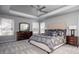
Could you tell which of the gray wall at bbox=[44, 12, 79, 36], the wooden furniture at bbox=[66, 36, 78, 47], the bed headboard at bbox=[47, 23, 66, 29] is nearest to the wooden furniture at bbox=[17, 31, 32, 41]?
the bed headboard at bbox=[47, 23, 66, 29]

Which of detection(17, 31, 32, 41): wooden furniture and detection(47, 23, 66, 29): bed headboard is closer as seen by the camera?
detection(47, 23, 66, 29): bed headboard

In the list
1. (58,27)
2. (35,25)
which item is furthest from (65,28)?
(35,25)

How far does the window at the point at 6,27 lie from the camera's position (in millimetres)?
5227

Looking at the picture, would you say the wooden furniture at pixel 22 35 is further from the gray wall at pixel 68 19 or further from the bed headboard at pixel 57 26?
the gray wall at pixel 68 19

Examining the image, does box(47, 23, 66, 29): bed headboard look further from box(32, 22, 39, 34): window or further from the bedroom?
box(32, 22, 39, 34): window

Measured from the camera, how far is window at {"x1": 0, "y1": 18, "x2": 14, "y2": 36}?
17.2ft

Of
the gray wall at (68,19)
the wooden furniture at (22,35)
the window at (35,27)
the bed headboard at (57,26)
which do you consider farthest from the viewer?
the window at (35,27)

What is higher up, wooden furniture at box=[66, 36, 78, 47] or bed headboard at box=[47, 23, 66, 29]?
bed headboard at box=[47, 23, 66, 29]

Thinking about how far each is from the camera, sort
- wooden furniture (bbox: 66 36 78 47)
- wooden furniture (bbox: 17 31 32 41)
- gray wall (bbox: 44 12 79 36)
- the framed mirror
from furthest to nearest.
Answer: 1. the framed mirror
2. wooden furniture (bbox: 17 31 32 41)
3. gray wall (bbox: 44 12 79 36)
4. wooden furniture (bbox: 66 36 78 47)

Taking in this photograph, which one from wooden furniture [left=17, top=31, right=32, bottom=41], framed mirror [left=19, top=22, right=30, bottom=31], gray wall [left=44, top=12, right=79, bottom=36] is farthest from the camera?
framed mirror [left=19, top=22, right=30, bottom=31]

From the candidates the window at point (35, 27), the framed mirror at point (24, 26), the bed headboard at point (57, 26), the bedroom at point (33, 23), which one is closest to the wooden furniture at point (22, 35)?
the bedroom at point (33, 23)

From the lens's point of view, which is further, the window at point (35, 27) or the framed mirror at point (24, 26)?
the window at point (35, 27)

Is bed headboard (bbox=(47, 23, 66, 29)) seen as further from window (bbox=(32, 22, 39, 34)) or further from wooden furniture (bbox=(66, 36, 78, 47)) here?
window (bbox=(32, 22, 39, 34))

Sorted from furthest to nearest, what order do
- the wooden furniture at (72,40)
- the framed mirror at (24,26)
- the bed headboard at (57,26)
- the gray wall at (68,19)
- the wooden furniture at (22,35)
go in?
the framed mirror at (24,26), the wooden furniture at (22,35), the bed headboard at (57,26), the gray wall at (68,19), the wooden furniture at (72,40)
